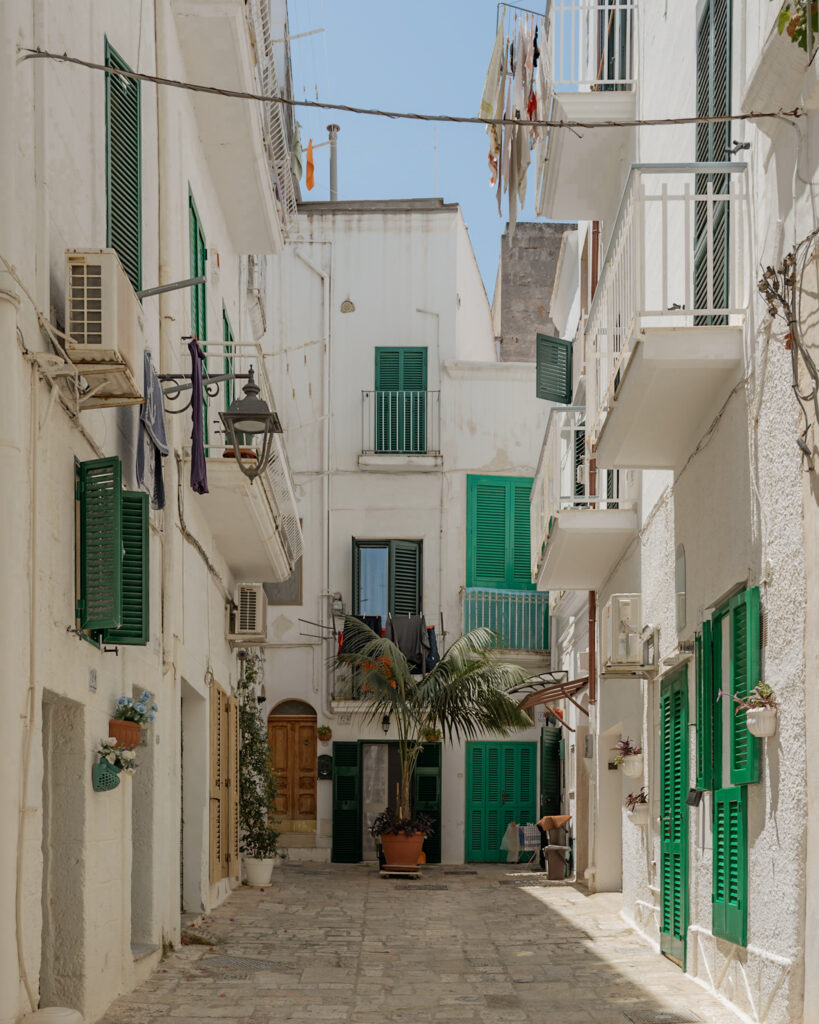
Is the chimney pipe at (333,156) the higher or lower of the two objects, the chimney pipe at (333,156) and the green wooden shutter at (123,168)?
the higher

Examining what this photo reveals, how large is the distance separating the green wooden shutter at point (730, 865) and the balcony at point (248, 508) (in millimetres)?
5290

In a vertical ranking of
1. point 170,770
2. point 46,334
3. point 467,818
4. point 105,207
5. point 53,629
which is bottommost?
point 467,818

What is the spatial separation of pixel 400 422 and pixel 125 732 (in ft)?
52.8

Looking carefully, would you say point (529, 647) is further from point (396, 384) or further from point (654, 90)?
point (654, 90)

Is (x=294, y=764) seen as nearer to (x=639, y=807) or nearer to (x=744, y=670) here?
(x=639, y=807)

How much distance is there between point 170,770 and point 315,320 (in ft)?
48.5

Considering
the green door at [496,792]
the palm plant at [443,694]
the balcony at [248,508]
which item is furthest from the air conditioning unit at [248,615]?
the green door at [496,792]

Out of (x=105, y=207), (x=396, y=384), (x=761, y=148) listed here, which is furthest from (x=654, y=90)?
(x=396, y=384)

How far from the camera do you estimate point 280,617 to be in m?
23.9

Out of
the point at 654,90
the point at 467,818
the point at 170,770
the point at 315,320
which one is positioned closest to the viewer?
the point at 170,770

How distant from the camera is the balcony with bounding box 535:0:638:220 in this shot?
12.8m

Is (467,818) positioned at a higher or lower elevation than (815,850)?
lower

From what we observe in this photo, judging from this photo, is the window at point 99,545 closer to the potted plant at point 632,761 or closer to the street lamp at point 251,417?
the street lamp at point 251,417

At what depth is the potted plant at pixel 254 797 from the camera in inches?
685
